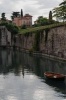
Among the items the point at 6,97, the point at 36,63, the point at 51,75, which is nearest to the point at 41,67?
the point at 36,63

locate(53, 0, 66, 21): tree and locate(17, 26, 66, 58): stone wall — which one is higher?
locate(53, 0, 66, 21): tree

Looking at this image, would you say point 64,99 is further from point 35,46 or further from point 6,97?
point 35,46

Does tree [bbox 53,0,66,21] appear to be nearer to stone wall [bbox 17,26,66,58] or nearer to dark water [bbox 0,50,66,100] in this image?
stone wall [bbox 17,26,66,58]

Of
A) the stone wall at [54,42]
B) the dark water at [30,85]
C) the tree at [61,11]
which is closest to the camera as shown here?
the dark water at [30,85]

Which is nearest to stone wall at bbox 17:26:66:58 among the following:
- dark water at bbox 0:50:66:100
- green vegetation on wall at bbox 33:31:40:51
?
green vegetation on wall at bbox 33:31:40:51

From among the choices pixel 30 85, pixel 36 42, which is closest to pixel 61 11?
pixel 36 42

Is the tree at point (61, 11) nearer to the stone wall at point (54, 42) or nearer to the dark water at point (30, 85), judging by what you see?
the stone wall at point (54, 42)

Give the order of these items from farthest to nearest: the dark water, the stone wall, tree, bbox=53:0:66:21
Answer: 1. tree, bbox=53:0:66:21
2. the stone wall
3. the dark water

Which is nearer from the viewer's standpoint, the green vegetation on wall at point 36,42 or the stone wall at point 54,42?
the stone wall at point 54,42

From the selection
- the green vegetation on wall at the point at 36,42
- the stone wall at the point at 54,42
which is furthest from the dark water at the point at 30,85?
the green vegetation on wall at the point at 36,42

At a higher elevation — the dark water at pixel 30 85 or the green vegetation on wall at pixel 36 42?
the green vegetation on wall at pixel 36 42

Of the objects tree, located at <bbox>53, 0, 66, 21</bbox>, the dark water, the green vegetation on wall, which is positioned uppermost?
tree, located at <bbox>53, 0, 66, 21</bbox>

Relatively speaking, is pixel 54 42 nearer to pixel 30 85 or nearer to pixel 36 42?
pixel 36 42

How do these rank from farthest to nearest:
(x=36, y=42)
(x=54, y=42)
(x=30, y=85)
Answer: (x=36, y=42) → (x=54, y=42) → (x=30, y=85)
